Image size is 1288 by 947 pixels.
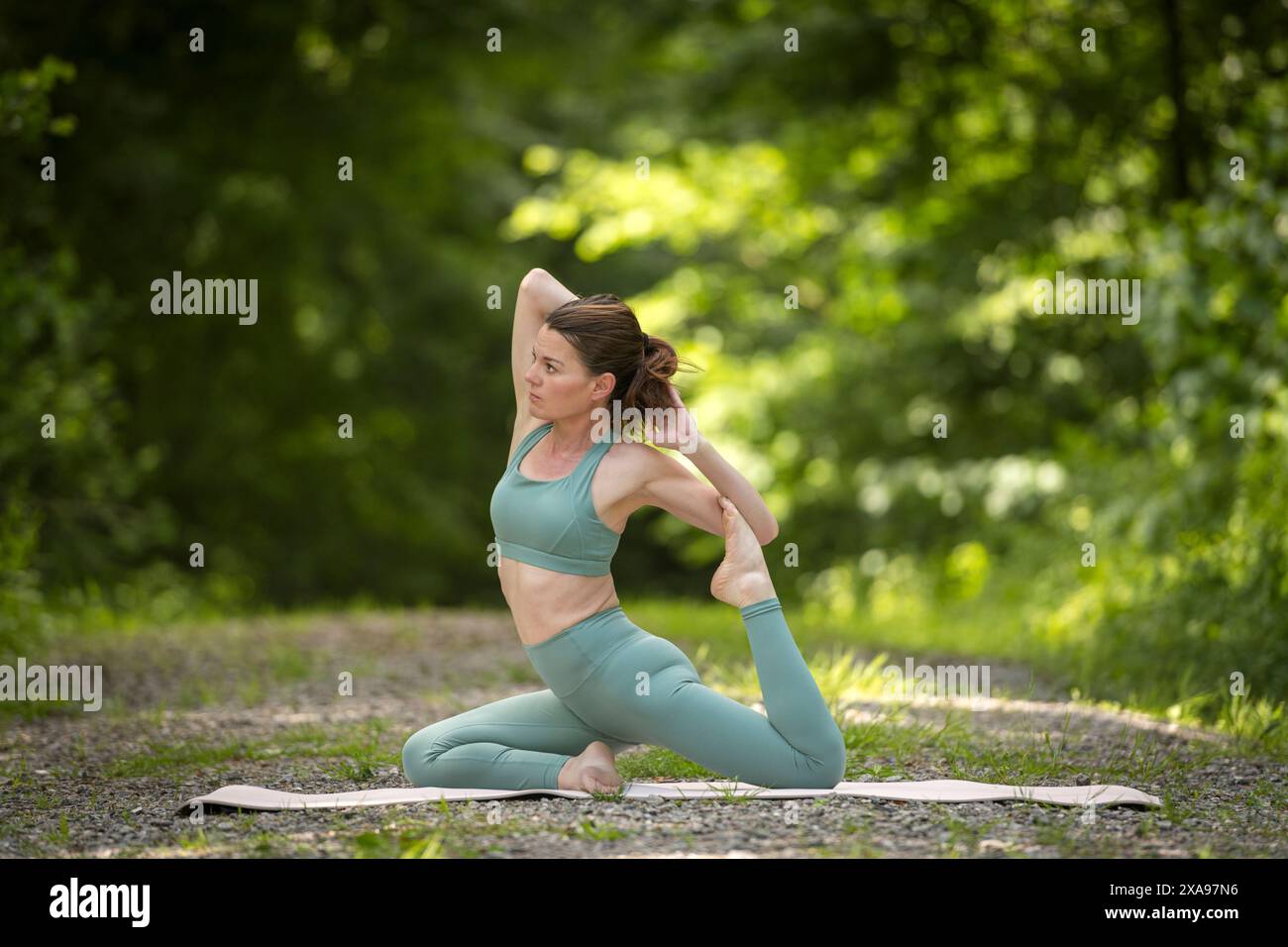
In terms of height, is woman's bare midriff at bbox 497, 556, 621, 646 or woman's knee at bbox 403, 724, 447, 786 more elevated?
woman's bare midriff at bbox 497, 556, 621, 646

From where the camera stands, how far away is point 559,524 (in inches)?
167

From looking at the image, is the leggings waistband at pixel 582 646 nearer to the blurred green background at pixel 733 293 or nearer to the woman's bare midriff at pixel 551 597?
the woman's bare midriff at pixel 551 597

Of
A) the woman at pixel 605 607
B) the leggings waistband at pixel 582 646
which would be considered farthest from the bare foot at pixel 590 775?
the leggings waistband at pixel 582 646

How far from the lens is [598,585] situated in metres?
4.34

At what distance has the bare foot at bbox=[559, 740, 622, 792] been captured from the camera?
168 inches

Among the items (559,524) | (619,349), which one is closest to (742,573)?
(559,524)

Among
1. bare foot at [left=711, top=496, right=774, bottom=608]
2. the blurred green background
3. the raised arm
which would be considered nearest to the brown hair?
the raised arm

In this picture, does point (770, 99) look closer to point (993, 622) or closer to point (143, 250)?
point (993, 622)

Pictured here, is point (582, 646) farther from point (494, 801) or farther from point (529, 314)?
point (529, 314)

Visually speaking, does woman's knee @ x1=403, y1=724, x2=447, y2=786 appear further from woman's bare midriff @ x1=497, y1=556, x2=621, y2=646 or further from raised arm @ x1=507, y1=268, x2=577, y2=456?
raised arm @ x1=507, y1=268, x2=577, y2=456

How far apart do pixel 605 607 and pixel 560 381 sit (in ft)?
2.32

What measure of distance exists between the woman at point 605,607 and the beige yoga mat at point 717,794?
0.05m
